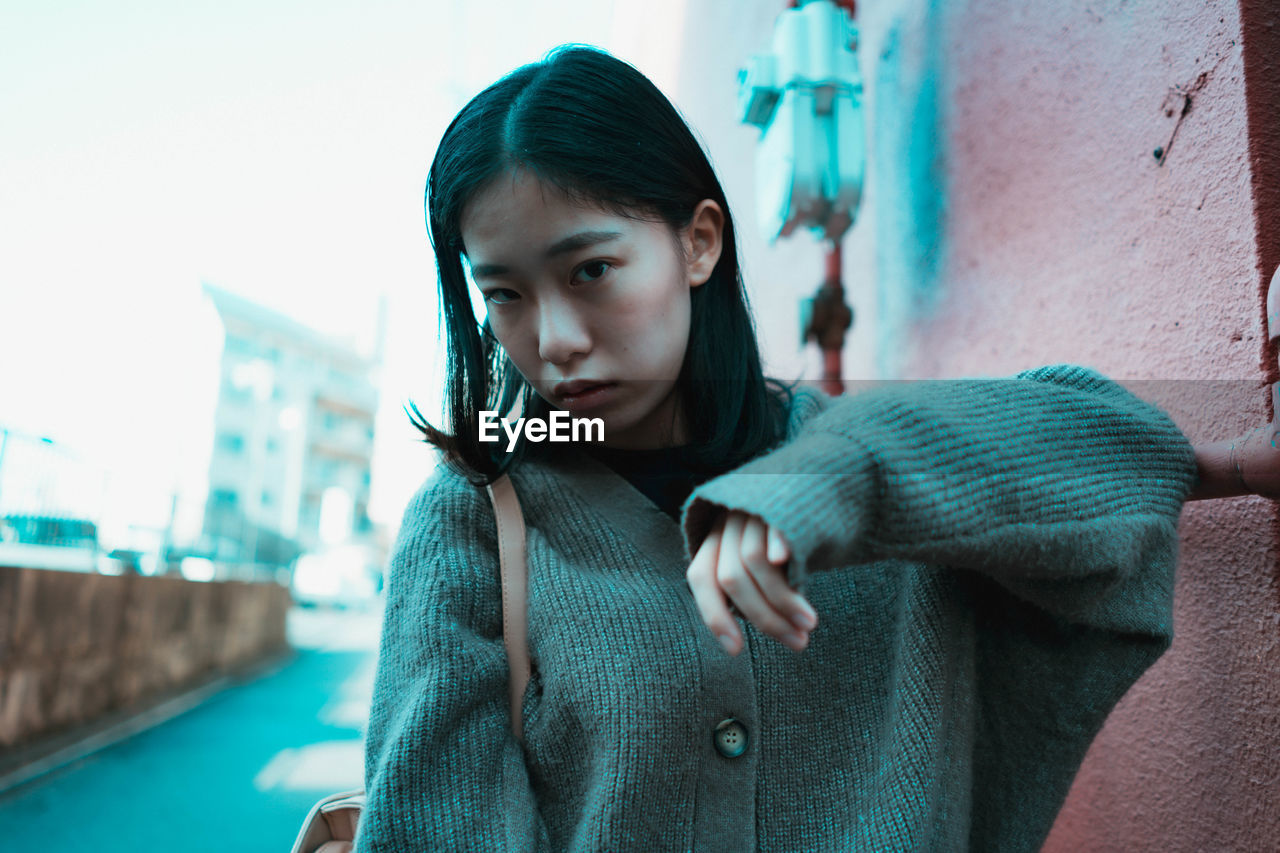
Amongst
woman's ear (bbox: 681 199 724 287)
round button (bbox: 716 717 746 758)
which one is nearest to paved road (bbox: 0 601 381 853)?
round button (bbox: 716 717 746 758)

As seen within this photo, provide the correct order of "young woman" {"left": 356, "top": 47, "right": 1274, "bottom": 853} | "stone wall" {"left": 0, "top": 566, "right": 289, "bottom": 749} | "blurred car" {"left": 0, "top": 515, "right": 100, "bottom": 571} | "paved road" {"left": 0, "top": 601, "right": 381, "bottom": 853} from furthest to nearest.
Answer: "blurred car" {"left": 0, "top": 515, "right": 100, "bottom": 571}, "stone wall" {"left": 0, "top": 566, "right": 289, "bottom": 749}, "paved road" {"left": 0, "top": 601, "right": 381, "bottom": 853}, "young woman" {"left": 356, "top": 47, "right": 1274, "bottom": 853}

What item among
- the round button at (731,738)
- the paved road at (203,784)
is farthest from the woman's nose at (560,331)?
the paved road at (203,784)

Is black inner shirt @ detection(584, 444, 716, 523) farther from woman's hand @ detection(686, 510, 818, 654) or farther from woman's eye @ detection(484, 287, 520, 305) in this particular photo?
woman's hand @ detection(686, 510, 818, 654)

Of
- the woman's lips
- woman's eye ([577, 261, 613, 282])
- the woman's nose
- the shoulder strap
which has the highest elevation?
woman's eye ([577, 261, 613, 282])

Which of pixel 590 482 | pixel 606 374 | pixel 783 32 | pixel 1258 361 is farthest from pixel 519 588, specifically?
pixel 783 32

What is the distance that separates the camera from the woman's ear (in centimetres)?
119

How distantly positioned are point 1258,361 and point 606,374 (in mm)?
773

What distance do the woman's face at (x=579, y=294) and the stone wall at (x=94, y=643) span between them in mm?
4183

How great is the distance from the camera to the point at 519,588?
1.03 m

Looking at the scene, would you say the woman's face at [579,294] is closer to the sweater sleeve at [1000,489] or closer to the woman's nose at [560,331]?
the woman's nose at [560,331]

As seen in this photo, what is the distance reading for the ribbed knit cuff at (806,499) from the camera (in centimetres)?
61

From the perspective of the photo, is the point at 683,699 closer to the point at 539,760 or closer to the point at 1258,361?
the point at 539,760

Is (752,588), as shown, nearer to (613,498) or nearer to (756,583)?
(756,583)

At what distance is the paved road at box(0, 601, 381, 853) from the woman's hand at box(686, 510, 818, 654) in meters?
2.49
